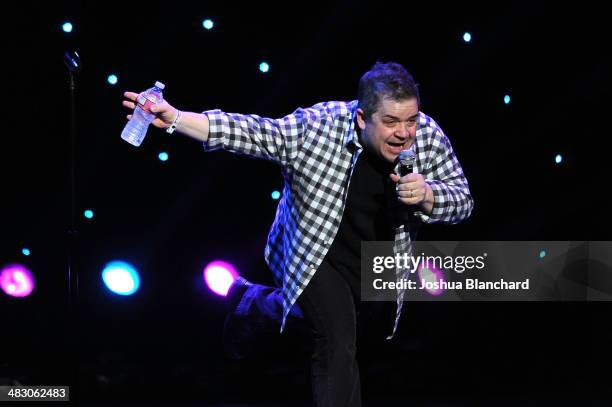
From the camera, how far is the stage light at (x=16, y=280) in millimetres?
4523

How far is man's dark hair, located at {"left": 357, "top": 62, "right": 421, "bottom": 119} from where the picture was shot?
294 cm

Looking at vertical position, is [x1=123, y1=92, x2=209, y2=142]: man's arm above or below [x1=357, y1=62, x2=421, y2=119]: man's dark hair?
below

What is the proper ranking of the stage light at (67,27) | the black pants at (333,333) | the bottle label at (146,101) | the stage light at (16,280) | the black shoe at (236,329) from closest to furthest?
the bottle label at (146,101)
the black pants at (333,333)
the black shoe at (236,329)
the stage light at (67,27)
the stage light at (16,280)

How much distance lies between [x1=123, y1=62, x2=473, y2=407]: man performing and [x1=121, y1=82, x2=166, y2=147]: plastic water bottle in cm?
3

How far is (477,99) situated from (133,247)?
2.00 meters

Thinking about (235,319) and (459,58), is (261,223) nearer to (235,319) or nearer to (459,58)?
(235,319)

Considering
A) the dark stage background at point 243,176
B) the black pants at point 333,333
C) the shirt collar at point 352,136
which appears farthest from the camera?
the dark stage background at point 243,176

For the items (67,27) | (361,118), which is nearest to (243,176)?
(67,27)

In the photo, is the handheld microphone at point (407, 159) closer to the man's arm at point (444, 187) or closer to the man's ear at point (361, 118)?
the man's arm at point (444, 187)

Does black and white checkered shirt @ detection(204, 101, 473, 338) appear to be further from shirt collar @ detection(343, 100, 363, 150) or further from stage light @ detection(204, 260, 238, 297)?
stage light @ detection(204, 260, 238, 297)

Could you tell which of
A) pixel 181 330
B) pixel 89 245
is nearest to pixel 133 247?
pixel 89 245

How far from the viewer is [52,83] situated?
4270 millimetres

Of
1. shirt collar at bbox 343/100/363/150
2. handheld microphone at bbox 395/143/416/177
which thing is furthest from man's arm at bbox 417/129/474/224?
shirt collar at bbox 343/100/363/150

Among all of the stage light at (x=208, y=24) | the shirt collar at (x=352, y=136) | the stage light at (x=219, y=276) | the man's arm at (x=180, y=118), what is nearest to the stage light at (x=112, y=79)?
the stage light at (x=208, y=24)
